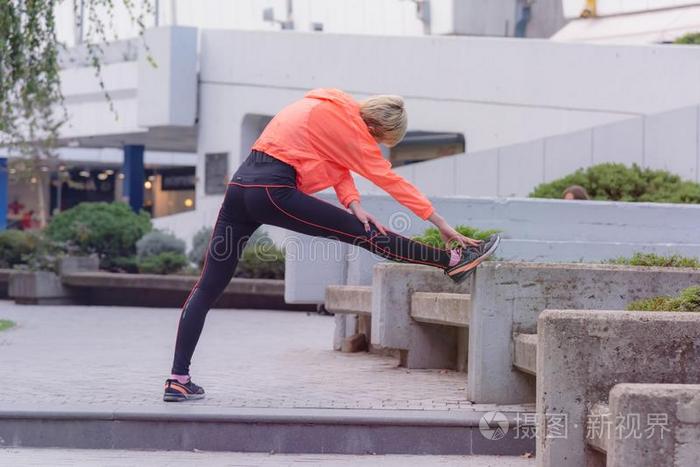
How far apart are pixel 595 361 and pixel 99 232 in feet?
56.2

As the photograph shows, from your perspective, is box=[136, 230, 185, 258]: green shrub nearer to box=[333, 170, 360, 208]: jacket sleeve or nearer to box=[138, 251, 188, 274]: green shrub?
box=[138, 251, 188, 274]: green shrub

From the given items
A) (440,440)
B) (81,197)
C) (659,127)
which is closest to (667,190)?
(659,127)

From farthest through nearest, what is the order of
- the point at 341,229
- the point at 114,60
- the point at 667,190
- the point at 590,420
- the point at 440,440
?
the point at 114,60, the point at 667,190, the point at 341,229, the point at 440,440, the point at 590,420

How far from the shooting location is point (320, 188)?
273 inches

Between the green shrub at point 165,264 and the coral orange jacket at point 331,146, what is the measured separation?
1324cm

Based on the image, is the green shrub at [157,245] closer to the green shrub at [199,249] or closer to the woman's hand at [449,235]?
the green shrub at [199,249]

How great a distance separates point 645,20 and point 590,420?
Result: 19826mm

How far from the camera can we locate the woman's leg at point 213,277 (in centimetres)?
690

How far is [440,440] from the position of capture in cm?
630

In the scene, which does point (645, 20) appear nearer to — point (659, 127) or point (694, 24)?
point (694, 24)

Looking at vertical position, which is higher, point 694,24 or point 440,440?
point 694,24

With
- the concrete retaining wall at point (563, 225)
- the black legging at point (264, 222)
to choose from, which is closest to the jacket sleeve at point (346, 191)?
the black legging at point (264, 222)

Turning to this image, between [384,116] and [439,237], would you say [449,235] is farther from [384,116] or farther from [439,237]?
[439,237]

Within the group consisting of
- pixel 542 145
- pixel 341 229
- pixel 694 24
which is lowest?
pixel 341 229
